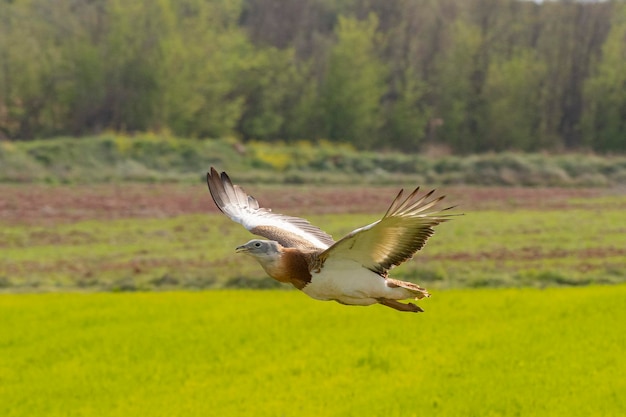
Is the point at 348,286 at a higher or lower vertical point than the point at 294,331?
higher

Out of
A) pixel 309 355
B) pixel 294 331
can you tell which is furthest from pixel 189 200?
pixel 309 355

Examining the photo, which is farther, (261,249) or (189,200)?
(189,200)

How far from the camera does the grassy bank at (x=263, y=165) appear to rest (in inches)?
1275

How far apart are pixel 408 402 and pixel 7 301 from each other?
730 centimetres

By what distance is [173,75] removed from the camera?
148 feet

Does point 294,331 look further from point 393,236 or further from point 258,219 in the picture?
point 393,236

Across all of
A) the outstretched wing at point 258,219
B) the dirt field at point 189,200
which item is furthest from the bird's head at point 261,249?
the dirt field at point 189,200

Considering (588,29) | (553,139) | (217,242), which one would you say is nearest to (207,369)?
(217,242)

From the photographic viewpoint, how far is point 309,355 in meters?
10.3

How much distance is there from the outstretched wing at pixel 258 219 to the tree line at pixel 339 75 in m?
39.6

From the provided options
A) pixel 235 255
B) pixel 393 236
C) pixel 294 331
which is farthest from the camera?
pixel 235 255

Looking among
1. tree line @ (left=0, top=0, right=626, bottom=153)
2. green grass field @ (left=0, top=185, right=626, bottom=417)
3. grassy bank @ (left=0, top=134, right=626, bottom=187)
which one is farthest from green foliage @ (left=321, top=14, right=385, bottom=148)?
green grass field @ (left=0, top=185, right=626, bottom=417)

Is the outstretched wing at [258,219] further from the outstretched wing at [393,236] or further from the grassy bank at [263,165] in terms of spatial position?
the grassy bank at [263,165]

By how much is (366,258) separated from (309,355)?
7.36 m
